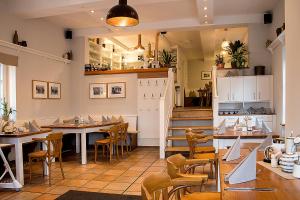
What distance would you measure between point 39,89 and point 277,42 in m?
6.14

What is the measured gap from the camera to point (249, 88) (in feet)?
24.3

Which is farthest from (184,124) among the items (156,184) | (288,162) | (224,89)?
(156,184)

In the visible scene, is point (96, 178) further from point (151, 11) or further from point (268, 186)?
point (151, 11)

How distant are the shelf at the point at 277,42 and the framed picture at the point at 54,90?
6061 mm

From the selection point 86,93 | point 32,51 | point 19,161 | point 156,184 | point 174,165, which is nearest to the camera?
point 156,184

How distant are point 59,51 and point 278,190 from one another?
7995 mm

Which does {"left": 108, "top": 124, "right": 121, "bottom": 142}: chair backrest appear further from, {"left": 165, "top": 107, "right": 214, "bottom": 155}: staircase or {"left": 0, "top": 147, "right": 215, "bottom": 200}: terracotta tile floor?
{"left": 165, "top": 107, "right": 214, "bottom": 155}: staircase

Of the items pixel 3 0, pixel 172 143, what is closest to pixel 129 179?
pixel 172 143

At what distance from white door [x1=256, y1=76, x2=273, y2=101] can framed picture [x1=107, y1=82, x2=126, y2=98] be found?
13.0 feet

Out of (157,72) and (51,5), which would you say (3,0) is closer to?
(51,5)

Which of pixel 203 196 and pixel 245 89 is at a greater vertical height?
pixel 245 89

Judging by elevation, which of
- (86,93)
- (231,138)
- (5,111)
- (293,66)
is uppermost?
(293,66)

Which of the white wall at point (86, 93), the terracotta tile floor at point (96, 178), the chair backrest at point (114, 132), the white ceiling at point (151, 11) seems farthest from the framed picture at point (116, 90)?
the terracotta tile floor at point (96, 178)

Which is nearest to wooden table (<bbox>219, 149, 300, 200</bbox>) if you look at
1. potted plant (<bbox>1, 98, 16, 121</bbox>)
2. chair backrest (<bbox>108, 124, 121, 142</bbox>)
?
chair backrest (<bbox>108, 124, 121, 142</bbox>)
